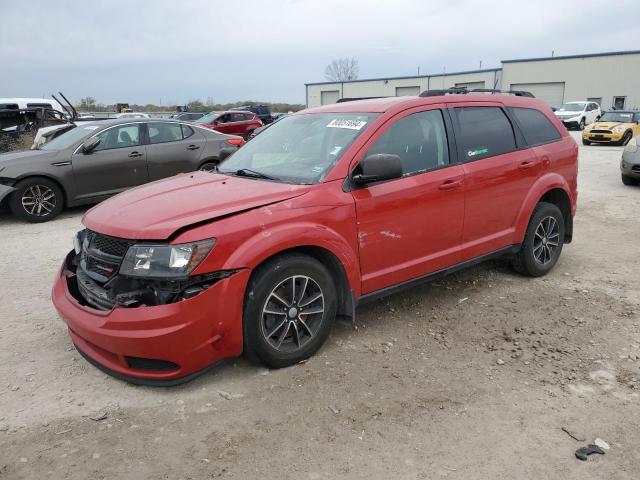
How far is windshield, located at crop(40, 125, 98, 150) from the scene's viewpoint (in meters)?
8.30

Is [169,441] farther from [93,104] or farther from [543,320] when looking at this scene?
[93,104]

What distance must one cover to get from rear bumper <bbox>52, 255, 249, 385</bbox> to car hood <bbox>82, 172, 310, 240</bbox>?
43cm

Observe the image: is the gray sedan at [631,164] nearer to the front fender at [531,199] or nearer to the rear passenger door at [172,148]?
the front fender at [531,199]

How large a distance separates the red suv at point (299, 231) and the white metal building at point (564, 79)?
120 feet

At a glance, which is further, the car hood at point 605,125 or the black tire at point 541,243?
the car hood at point 605,125

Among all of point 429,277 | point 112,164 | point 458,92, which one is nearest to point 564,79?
point 112,164

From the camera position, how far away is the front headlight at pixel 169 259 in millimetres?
2918

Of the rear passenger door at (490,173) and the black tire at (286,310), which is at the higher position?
the rear passenger door at (490,173)

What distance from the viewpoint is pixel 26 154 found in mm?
8000

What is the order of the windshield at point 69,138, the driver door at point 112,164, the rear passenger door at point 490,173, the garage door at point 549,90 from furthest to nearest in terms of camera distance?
the garage door at point 549,90, the windshield at point 69,138, the driver door at point 112,164, the rear passenger door at point 490,173

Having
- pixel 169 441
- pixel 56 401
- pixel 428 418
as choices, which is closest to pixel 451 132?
pixel 428 418

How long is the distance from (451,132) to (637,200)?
6.62 meters

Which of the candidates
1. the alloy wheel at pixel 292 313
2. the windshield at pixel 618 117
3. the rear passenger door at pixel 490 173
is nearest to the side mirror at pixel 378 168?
the alloy wheel at pixel 292 313

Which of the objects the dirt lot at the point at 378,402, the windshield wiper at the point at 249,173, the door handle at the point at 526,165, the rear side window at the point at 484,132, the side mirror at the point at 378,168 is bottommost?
the dirt lot at the point at 378,402
